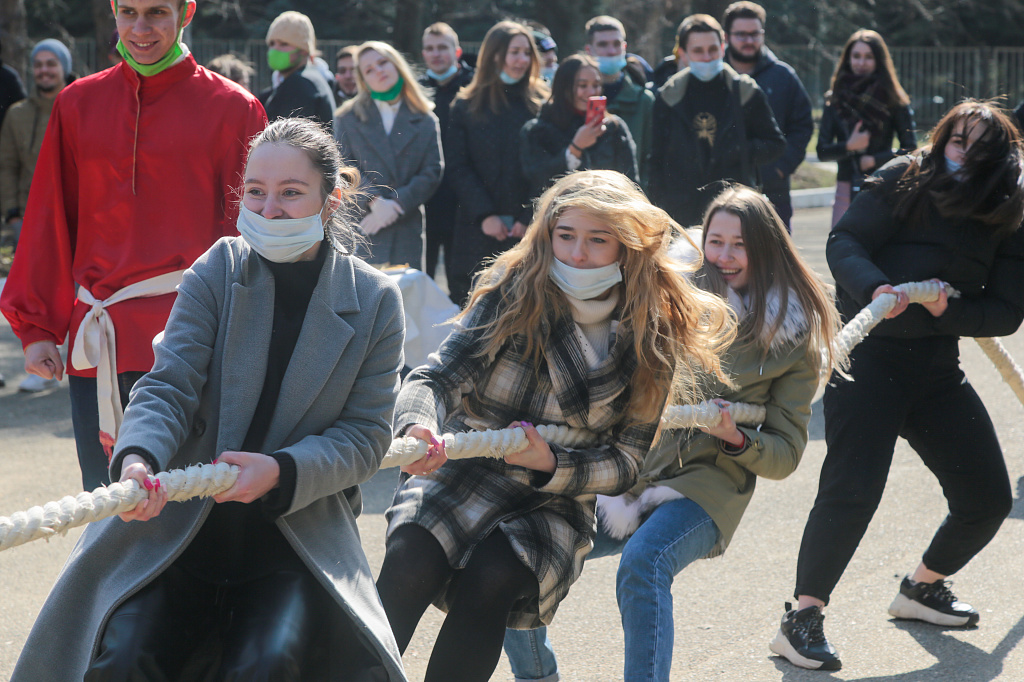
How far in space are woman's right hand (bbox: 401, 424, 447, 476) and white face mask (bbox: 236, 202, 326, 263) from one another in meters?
0.53

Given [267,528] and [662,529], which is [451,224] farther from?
[267,528]

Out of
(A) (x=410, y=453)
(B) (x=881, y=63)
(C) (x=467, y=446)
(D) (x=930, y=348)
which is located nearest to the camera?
(A) (x=410, y=453)

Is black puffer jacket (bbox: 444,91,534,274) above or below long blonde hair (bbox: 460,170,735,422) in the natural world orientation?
below

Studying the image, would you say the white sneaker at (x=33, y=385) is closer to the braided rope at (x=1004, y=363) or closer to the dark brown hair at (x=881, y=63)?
the braided rope at (x=1004, y=363)

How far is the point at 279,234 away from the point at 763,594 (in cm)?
276

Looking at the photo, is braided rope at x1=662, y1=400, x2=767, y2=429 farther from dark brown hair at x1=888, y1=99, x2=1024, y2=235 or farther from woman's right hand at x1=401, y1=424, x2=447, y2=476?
dark brown hair at x1=888, y1=99, x2=1024, y2=235

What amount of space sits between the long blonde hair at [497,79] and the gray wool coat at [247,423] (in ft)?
14.5

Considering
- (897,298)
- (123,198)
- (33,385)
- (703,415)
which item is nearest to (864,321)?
(897,298)

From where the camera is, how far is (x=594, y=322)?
324cm

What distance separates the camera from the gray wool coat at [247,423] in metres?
2.40

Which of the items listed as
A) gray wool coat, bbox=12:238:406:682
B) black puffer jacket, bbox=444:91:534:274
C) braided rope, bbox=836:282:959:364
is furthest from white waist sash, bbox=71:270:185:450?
black puffer jacket, bbox=444:91:534:274

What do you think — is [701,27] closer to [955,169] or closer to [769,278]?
[955,169]

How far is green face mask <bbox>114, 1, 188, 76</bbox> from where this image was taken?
345 centimetres

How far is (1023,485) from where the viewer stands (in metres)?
5.77
